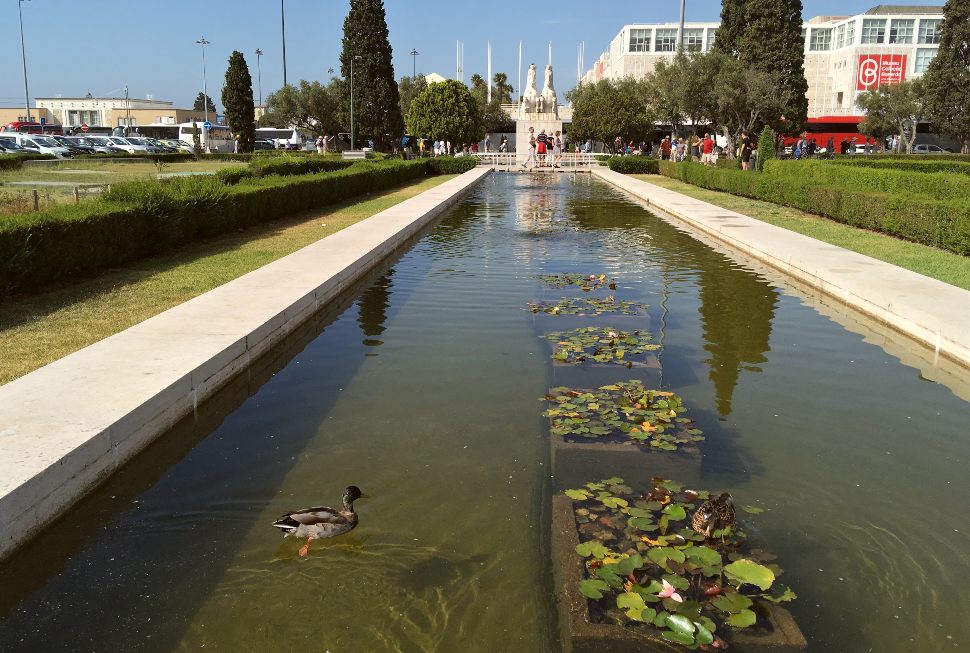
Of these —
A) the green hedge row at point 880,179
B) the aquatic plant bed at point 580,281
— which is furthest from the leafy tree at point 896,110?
the aquatic plant bed at point 580,281

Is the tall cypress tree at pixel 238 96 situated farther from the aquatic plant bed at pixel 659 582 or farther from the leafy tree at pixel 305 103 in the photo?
the aquatic plant bed at pixel 659 582

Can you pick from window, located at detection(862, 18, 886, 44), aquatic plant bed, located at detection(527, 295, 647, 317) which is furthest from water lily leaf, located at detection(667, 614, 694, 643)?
window, located at detection(862, 18, 886, 44)

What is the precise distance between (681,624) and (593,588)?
1.34 feet

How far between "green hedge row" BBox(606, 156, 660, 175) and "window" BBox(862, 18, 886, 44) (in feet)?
177

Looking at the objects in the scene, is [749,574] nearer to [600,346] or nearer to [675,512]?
[675,512]

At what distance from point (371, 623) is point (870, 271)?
358 inches

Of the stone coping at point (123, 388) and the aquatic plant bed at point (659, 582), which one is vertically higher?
the stone coping at point (123, 388)

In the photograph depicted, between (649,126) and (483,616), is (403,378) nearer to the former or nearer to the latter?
(483,616)

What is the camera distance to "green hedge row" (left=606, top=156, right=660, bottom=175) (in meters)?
39.8

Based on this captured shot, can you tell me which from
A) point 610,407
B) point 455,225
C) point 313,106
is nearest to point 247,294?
point 610,407

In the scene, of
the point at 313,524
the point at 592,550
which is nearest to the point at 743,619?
the point at 592,550

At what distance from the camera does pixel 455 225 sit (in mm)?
17812

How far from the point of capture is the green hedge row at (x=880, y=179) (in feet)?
51.9

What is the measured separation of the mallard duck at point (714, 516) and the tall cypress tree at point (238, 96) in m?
54.4
